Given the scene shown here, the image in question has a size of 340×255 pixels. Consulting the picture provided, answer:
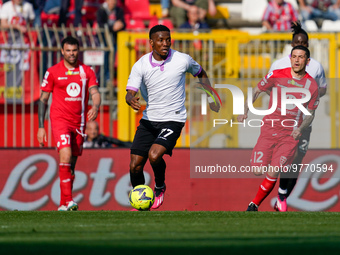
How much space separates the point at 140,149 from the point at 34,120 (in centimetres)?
400

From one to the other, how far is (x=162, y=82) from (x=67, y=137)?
1754 mm

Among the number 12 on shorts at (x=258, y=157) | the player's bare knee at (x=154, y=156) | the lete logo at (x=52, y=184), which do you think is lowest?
the lete logo at (x=52, y=184)

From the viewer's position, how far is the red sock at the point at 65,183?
10.5m

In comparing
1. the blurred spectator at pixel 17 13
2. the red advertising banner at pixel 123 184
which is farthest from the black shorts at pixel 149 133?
the blurred spectator at pixel 17 13

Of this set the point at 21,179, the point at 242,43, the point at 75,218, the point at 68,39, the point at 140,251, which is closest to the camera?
the point at 140,251

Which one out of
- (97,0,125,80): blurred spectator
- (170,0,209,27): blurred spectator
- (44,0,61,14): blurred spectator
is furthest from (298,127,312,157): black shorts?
(44,0,61,14): blurred spectator

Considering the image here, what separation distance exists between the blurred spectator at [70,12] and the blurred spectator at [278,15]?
404cm

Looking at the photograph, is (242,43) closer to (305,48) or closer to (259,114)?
(259,114)

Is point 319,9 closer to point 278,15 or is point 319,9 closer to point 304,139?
point 278,15

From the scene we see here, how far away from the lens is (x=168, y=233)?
22.0 ft

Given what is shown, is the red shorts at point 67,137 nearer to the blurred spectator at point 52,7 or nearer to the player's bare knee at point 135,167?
the player's bare knee at point 135,167

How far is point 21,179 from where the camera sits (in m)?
12.5

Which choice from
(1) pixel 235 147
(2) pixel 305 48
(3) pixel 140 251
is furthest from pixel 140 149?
(3) pixel 140 251

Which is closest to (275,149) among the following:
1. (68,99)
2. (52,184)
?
(68,99)
